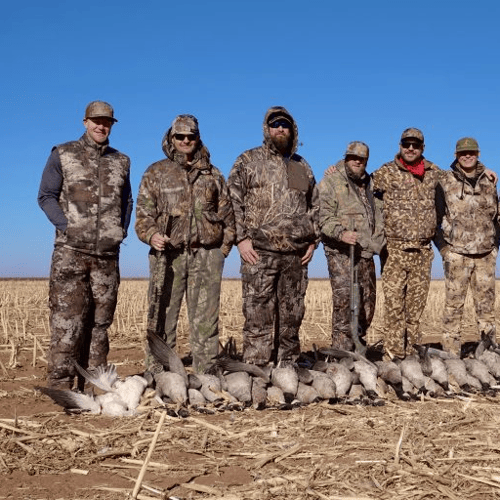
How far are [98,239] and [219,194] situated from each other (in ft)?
4.44

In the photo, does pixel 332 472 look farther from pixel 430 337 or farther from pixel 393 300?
pixel 430 337

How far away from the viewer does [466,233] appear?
7570mm

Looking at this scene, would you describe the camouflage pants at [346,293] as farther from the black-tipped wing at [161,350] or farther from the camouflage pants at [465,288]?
the black-tipped wing at [161,350]

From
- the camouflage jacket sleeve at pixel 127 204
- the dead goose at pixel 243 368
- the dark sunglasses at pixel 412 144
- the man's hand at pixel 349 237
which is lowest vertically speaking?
the dead goose at pixel 243 368

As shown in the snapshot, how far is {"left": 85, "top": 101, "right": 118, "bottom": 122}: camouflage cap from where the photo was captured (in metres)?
5.79

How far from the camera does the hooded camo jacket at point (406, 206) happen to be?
7.37 m

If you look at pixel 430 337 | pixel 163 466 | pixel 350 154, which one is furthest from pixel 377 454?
pixel 430 337

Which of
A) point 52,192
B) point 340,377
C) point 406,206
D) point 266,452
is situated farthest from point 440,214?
point 52,192

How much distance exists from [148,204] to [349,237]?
231cm

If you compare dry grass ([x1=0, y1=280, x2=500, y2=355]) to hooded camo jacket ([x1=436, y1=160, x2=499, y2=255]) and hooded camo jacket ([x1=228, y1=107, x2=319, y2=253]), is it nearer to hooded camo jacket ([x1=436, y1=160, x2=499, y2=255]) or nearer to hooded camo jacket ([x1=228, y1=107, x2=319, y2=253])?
hooded camo jacket ([x1=436, y1=160, x2=499, y2=255])

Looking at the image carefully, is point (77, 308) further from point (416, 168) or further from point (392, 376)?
point (416, 168)

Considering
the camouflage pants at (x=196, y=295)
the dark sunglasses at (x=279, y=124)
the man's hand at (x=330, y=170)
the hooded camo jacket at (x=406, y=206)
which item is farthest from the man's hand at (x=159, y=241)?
the hooded camo jacket at (x=406, y=206)

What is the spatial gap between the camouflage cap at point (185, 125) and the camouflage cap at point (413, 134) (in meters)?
2.65

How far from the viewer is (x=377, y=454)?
164 inches
